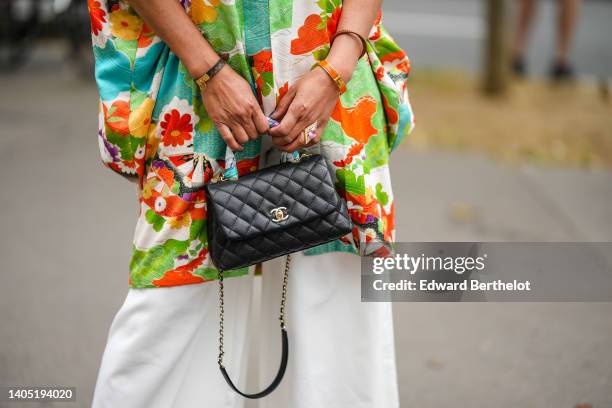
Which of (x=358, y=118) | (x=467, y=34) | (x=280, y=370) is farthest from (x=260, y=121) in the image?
(x=467, y=34)

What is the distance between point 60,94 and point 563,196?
12.6 feet

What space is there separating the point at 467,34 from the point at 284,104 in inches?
314

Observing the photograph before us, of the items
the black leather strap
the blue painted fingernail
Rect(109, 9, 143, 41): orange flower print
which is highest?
Rect(109, 9, 143, 41): orange flower print

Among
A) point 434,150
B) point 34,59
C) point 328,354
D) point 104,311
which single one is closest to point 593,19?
point 434,150

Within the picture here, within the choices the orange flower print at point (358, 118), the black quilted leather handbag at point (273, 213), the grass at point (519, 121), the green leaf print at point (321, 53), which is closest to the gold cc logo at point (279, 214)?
the black quilted leather handbag at point (273, 213)

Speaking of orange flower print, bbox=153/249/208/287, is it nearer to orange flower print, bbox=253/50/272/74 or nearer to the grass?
orange flower print, bbox=253/50/272/74

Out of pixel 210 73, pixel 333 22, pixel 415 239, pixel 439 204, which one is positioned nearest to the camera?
pixel 210 73

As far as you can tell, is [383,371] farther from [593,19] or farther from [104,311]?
[593,19]

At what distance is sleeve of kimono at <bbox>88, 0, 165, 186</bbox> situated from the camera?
1.49 metres

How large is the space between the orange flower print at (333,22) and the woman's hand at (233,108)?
225mm

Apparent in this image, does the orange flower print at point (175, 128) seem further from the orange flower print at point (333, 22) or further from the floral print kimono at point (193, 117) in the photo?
the orange flower print at point (333, 22)

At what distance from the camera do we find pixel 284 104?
1502 millimetres

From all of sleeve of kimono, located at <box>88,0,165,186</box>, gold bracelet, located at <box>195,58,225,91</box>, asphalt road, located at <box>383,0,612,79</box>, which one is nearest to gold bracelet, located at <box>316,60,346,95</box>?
gold bracelet, located at <box>195,58,225,91</box>

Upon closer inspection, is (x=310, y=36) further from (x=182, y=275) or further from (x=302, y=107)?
(x=182, y=275)
